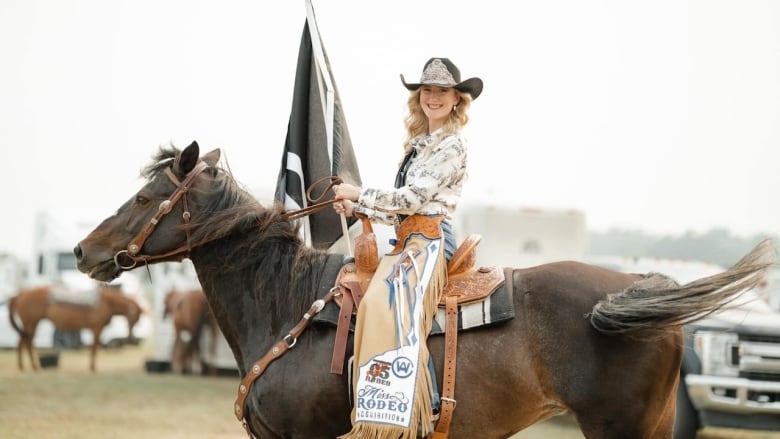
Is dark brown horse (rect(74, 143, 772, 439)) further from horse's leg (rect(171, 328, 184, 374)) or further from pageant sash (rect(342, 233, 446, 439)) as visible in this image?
horse's leg (rect(171, 328, 184, 374))

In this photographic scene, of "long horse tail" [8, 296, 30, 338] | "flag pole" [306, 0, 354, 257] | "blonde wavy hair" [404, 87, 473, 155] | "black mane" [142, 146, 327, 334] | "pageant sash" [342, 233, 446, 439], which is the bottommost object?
"long horse tail" [8, 296, 30, 338]

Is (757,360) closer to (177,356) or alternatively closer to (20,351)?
(177,356)

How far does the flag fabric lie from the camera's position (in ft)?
19.1

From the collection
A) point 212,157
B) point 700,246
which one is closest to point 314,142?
point 212,157

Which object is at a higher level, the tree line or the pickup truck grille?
the tree line

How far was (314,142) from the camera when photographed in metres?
5.98

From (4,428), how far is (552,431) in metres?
7.62

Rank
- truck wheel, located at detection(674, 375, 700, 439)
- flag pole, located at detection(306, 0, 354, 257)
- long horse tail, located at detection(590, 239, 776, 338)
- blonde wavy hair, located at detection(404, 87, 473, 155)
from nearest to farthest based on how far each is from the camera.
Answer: long horse tail, located at detection(590, 239, 776, 338) < blonde wavy hair, located at detection(404, 87, 473, 155) < flag pole, located at detection(306, 0, 354, 257) < truck wheel, located at detection(674, 375, 700, 439)

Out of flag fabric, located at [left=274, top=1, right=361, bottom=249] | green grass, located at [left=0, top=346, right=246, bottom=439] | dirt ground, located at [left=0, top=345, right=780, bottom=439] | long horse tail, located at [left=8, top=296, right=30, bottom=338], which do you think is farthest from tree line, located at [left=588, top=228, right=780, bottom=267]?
long horse tail, located at [left=8, top=296, right=30, bottom=338]

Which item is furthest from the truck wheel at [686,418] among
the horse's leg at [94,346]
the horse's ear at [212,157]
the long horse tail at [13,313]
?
the long horse tail at [13,313]

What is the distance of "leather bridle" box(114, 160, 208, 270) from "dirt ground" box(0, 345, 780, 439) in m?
6.24

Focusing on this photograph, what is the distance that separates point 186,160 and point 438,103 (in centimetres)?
156

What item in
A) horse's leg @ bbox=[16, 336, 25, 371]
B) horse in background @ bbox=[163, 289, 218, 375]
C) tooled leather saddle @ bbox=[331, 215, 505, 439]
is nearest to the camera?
tooled leather saddle @ bbox=[331, 215, 505, 439]

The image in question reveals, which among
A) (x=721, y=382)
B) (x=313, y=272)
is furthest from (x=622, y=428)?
(x=721, y=382)
